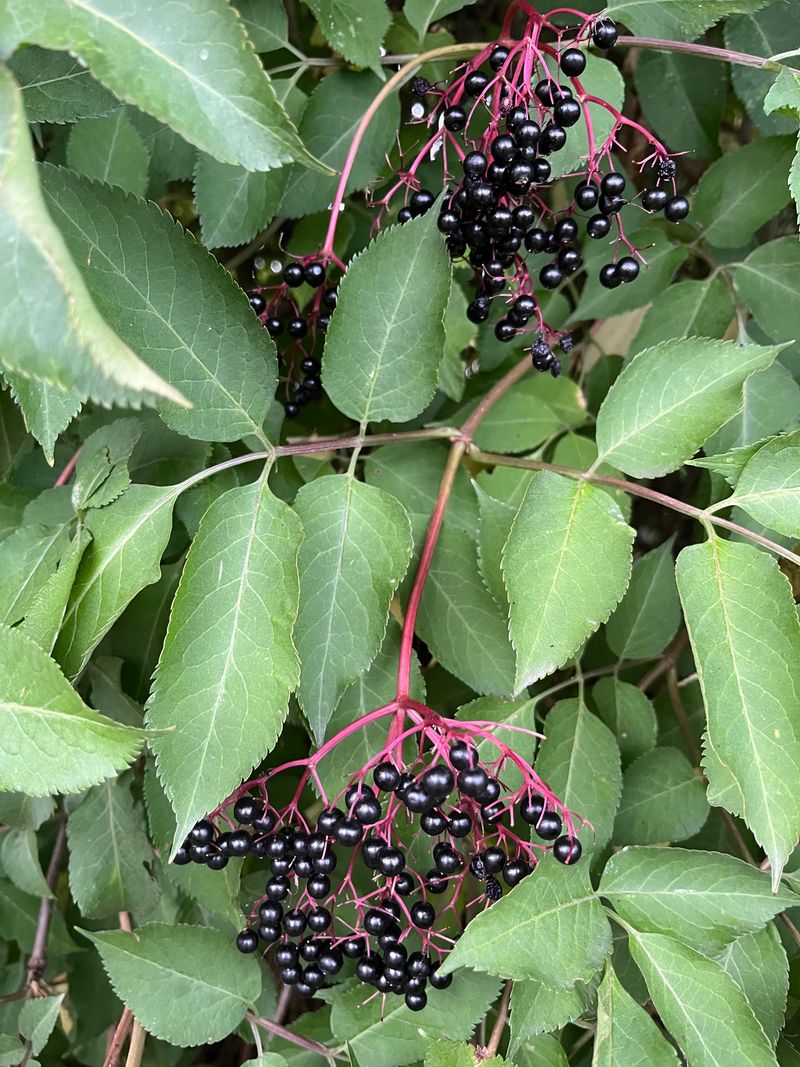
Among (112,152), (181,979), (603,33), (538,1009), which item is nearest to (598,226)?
(603,33)

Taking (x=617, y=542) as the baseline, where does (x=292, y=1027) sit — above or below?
below

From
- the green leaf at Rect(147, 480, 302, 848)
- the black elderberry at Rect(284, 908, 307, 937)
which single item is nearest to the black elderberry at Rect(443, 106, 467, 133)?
the green leaf at Rect(147, 480, 302, 848)

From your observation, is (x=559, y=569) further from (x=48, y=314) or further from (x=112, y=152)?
(x=112, y=152)

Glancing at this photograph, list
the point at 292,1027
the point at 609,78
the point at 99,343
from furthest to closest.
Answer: the point at 292,1027 → the point at 609,78 → the point at 99,343

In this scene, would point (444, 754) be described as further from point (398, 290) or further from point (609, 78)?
point (609, 78)

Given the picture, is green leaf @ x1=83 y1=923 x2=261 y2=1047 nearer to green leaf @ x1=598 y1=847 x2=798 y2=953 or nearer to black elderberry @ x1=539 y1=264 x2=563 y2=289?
green leaf @ x1=598 y1=847 x2=798 y2=953

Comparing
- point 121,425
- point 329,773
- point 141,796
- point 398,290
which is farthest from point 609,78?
point 141,796
